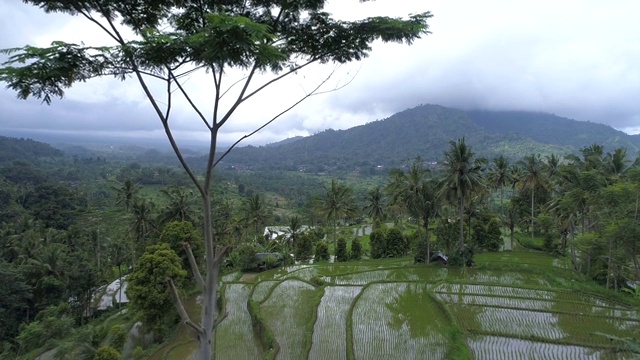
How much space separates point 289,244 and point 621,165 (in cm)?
2803

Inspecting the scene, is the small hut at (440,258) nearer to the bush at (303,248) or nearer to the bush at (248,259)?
the bush at (303,248)

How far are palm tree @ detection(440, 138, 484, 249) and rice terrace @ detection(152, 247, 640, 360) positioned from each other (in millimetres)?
5644

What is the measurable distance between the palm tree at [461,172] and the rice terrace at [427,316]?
5644mm

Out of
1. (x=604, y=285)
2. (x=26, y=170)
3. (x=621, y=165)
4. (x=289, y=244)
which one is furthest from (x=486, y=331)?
(x=26, y=170)

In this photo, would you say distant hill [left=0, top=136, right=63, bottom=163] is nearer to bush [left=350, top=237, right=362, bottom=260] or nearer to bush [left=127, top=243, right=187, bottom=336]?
bush [left=350, top=237, right=362, bottom=260]

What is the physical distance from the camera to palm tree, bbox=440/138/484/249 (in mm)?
25438

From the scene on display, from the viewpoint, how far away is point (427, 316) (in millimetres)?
17297

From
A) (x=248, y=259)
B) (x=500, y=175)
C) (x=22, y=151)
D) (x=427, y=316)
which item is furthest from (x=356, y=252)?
(x=22, y=151)

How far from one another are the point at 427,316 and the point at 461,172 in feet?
39.2

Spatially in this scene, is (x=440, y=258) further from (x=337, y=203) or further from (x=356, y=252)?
(x=337, y=203)

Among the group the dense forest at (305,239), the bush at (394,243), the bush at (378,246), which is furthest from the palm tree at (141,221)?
the bush at (394,243)

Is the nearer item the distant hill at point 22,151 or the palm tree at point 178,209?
the palm tree at point 178,209

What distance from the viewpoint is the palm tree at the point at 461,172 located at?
2544cm

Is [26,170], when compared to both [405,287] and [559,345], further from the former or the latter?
[559,345]
